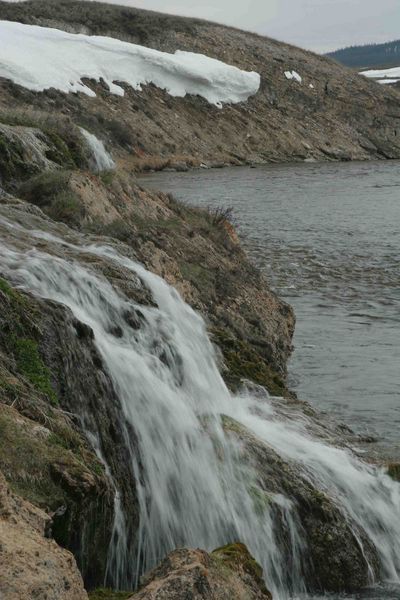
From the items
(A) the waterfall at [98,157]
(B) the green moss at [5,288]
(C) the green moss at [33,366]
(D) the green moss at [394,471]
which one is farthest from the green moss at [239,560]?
(A) the waterfall at [98,157]

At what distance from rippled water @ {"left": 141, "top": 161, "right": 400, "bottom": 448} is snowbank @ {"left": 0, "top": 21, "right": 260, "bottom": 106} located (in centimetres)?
947

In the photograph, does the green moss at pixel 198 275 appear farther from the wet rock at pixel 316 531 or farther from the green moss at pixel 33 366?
the green moss at pixel 33 366

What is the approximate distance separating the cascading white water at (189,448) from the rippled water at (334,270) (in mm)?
1568

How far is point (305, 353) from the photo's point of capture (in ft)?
38.0

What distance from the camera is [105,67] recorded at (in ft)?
161

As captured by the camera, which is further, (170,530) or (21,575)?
(170,530)

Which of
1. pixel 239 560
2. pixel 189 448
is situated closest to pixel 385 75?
pixel 189 448

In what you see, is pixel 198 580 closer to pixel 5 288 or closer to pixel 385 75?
pixel 5 288

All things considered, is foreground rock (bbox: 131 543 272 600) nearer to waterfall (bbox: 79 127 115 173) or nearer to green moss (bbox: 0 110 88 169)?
green moss (bbox: 0 110 88 169)

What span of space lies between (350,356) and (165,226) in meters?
2.90

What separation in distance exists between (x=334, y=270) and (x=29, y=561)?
47.8ft

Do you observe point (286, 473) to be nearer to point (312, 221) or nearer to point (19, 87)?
point (312, 221)

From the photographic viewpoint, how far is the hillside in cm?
4244

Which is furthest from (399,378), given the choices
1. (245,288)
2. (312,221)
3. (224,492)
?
(312,221)
